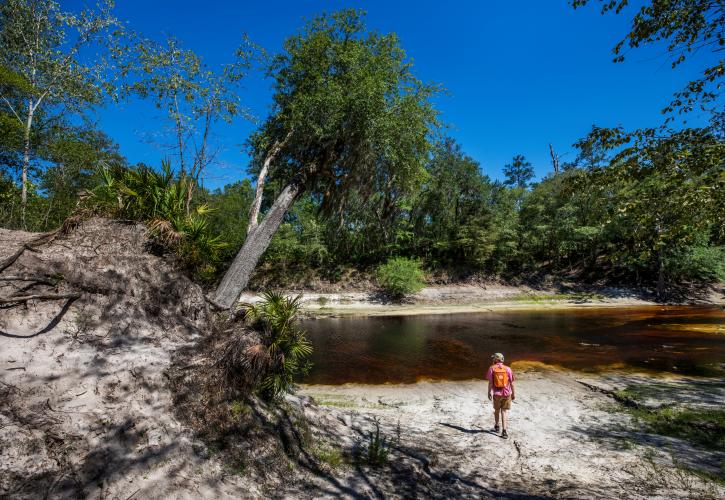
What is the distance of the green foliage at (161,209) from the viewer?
5.88m

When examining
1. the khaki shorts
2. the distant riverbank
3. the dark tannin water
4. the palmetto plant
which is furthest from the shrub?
the palmetto plant

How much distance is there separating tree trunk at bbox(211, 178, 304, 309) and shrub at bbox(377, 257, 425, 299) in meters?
23.2

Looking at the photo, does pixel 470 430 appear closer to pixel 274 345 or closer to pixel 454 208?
pixel 274 345

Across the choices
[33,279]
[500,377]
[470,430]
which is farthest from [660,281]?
[33,279]

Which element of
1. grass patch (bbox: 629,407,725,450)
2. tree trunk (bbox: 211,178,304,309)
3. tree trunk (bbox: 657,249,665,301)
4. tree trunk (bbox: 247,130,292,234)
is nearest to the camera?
grass patch (bbox: 629,407,725,450)

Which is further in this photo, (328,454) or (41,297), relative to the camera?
(328,454)

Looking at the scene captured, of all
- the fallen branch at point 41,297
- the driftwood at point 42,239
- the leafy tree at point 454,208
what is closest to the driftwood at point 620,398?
the fallen branch at point 41,297

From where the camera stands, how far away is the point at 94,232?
5289 mm

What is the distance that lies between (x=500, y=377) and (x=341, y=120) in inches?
303

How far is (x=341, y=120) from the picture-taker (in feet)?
29.2

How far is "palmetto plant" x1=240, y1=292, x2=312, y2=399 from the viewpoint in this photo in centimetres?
470

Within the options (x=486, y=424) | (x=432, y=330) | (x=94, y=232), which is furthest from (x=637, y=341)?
(x=94, y=232)

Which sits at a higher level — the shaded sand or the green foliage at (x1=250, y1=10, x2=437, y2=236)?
the green foliage at (x1=250, y1=10, x2=437, y2=236)

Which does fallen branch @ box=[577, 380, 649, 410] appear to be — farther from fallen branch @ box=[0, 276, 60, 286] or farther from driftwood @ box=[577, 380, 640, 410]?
fallen branch @ box=[0, 276, 60, 286]
